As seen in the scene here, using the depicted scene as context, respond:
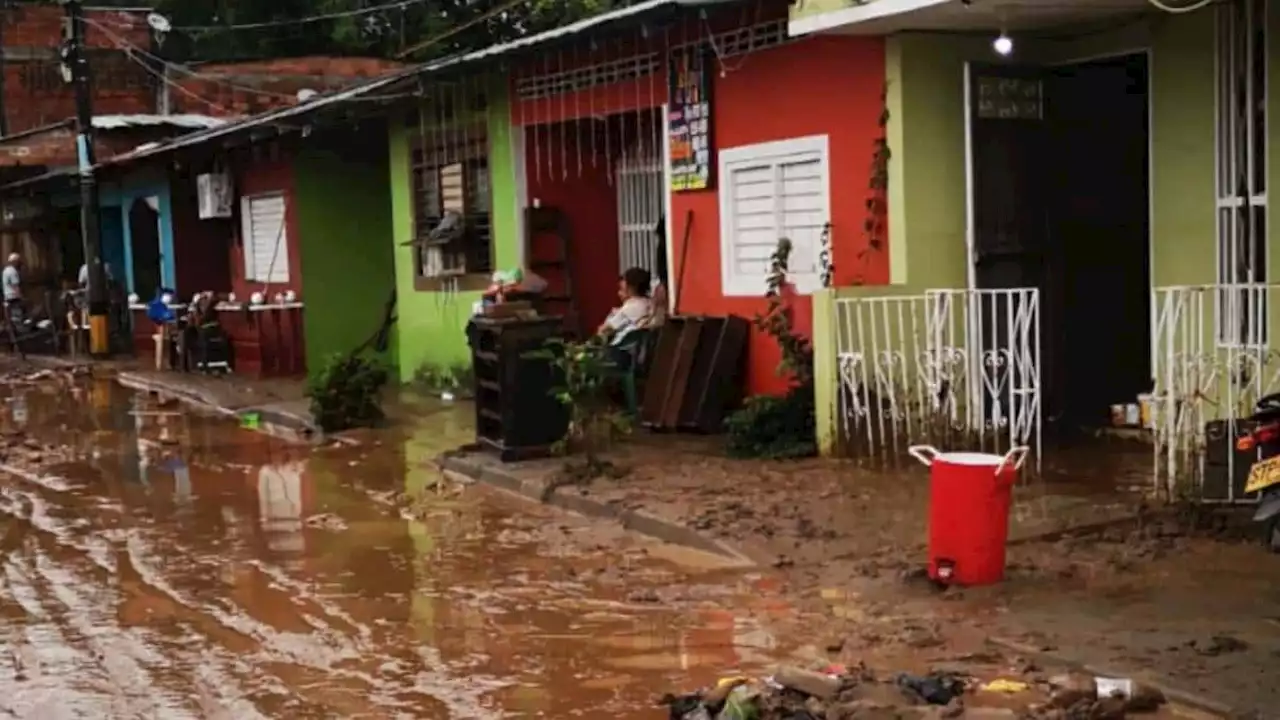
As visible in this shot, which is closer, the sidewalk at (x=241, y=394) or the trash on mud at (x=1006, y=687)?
the trash on mud at (x=1006, y=687)

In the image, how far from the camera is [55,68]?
120ft

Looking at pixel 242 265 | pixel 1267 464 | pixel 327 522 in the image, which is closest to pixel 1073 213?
pixel 1267 464

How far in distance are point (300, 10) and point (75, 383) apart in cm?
1463

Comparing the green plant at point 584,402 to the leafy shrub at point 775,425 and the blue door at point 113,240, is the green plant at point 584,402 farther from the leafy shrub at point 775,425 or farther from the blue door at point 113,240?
the blue door at point 113,240

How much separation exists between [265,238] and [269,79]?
966cm

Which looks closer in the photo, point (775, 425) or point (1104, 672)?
point (1104, 672)

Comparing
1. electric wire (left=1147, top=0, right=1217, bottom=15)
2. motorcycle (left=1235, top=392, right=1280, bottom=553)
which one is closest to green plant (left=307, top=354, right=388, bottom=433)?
electric wire (left=1147, top=0, right=1217, bottom=15)

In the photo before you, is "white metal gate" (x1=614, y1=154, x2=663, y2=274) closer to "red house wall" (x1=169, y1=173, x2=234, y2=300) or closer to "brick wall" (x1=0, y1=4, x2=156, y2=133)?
"red house wall" (x1=169, y1=173, x2=234, y2=300)

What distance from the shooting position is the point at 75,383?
22.4 m

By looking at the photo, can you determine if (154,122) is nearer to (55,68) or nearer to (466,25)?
(466,25)

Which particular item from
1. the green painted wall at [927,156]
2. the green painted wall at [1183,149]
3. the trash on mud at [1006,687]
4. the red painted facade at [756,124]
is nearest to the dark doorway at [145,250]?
the red painted facade at [756,124]

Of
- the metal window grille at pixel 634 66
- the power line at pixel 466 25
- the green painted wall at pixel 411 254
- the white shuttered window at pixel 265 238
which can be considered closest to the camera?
the metal window grille at pixel 634 66

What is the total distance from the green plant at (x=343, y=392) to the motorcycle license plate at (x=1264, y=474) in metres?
9.70

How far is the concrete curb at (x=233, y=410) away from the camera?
15.4 m
